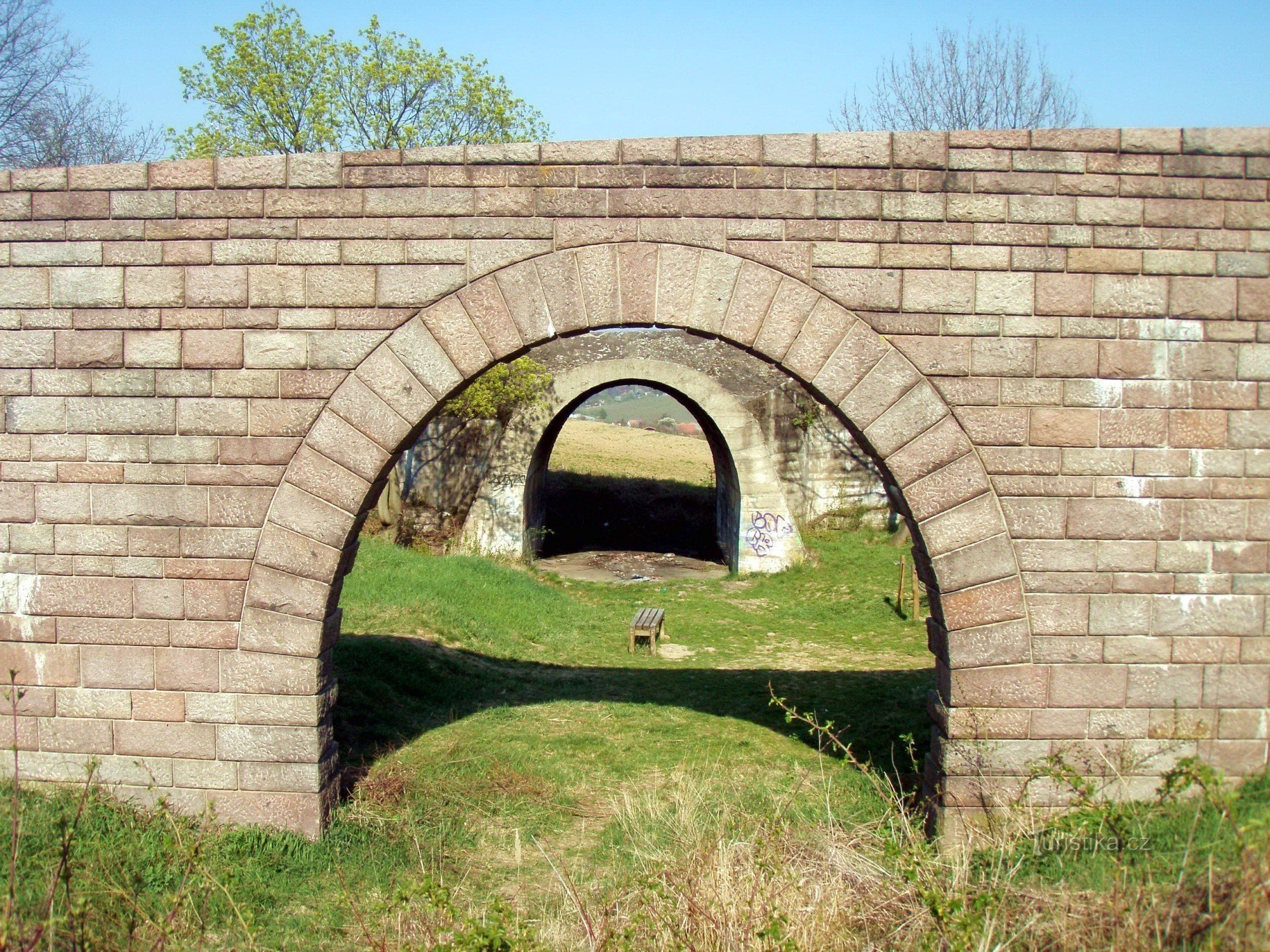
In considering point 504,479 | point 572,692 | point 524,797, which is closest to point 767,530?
point 504,479

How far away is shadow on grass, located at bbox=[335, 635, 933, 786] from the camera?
7.21 metres

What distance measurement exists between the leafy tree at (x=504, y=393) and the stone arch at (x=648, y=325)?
29.7 ft

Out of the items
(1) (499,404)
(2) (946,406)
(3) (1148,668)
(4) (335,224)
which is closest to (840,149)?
(2) (946,406)

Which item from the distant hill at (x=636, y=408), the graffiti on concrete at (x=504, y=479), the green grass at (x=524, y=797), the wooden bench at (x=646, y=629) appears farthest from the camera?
the distant hill at (x=636, y=408)

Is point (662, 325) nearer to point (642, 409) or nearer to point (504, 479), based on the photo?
point (504, 479)

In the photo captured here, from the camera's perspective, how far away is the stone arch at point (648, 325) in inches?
199

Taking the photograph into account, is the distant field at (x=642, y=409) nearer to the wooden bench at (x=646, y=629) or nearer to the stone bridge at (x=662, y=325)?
the wooden bench at (x=646, y=629)

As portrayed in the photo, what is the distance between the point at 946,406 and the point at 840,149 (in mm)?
1454

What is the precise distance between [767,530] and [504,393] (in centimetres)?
447

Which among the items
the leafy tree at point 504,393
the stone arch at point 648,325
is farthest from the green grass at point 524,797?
the leafy tree at point 504,393

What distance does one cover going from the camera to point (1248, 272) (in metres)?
4.98

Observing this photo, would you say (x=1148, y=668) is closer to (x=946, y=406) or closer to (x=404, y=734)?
(x=946, y=406)

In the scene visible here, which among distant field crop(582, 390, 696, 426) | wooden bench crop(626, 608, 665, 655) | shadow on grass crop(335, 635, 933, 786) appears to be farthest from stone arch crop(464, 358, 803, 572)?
distant field crop(582, 390, 696, 426)

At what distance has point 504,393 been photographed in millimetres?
14562
